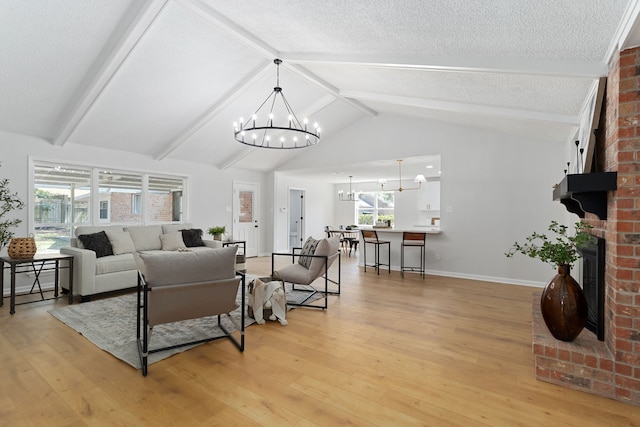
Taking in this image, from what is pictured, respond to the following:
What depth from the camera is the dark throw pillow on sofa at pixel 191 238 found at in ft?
19.4

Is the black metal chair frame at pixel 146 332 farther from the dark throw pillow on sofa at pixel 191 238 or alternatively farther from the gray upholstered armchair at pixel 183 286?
the dark throw pillow on sofa at pixel 191 238

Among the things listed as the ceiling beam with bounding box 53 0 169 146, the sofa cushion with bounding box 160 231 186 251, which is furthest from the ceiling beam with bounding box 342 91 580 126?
the sofa cushion with bounding box 160 231 186 251

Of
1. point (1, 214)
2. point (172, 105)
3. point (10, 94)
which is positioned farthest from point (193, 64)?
point (1, 214)

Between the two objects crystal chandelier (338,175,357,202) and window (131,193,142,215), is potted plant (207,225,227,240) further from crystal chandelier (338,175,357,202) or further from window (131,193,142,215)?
crystal chandelier (338,175,357,202)

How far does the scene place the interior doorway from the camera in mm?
10008

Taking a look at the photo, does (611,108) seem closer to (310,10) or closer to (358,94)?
(310,10)

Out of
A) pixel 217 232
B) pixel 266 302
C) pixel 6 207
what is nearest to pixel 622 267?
pixel 266 302

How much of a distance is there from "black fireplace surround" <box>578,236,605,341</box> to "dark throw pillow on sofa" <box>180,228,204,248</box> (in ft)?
18.5

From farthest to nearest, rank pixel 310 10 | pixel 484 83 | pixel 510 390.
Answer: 1. pixel 484 83
2. pixel 310 10
3. pixel 510 390

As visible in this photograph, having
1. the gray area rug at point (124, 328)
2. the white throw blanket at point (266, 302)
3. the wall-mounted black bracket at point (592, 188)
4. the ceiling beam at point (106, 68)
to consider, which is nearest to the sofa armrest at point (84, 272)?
the gray area rug at point (124, 328)

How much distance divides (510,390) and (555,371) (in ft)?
1.26

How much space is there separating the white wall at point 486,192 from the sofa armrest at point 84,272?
5.46 meters

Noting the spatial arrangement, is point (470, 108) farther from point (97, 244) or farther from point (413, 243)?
point (97, 244)

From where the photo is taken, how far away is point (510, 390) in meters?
2.12
